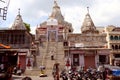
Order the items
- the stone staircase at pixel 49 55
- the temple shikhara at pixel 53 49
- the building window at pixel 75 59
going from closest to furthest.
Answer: the stone staircase at pixel 49 55
the temple shikhara at pixel 53 49
the building window at pixel 75 59

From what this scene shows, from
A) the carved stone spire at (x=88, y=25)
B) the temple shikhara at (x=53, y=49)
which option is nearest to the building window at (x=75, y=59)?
the temple shikhara at (x=53, y=49)

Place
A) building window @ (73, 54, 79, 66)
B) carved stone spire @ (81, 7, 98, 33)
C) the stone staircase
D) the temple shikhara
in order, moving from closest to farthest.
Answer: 1. the stone staircase
2. the temple shikhara
3. building window @ (73, 54, 79, 66)
4. carved stone spire @ (81, 7, 98, 33)

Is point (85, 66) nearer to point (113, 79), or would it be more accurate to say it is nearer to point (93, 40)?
point (93, 40)

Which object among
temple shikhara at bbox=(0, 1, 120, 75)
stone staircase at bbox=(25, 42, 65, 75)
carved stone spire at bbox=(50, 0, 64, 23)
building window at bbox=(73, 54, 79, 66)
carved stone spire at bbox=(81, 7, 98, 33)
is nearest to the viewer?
stone staircase at bbox=(25, 42, 65, 75)

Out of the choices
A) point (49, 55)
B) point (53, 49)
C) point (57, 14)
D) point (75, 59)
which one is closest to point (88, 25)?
point (57, 14)

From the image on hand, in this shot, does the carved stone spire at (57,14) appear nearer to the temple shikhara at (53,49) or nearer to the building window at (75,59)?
the temple shikhara at (53,49)

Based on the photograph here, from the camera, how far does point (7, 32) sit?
4434 cm

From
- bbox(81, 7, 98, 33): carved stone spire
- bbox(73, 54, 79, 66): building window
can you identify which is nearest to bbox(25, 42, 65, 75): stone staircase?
bbox(73, 54, 79, 66): building window

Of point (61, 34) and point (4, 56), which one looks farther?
point (61, 34)

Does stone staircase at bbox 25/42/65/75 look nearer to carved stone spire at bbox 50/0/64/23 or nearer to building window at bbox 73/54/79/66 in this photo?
building window at bbox 73/54/79/66

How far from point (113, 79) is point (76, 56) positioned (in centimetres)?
2544

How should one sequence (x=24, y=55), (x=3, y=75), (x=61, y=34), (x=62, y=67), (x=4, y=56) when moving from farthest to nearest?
1. (x=61, y=34)
2. (x=24, y=55)
3. (x=62, y=67)
4. (x=4, y=56)
5. (x=3, y=75)

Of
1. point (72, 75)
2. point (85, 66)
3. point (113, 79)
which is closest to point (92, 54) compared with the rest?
point (85, 66)

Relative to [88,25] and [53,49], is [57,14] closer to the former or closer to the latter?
[88,25]
